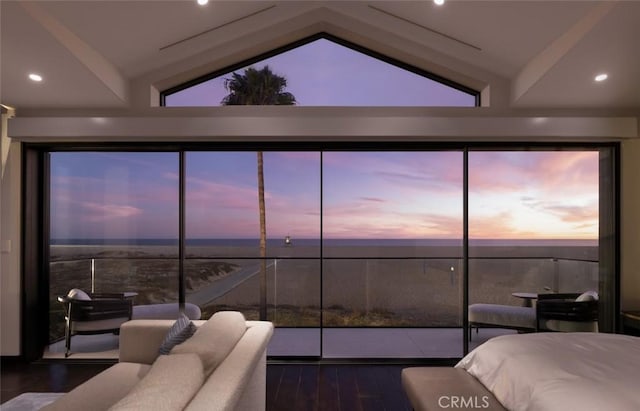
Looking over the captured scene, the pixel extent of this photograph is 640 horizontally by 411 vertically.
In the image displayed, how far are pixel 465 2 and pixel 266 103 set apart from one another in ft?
6.65

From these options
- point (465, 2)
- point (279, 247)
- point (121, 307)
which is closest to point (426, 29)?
point (465, 2)

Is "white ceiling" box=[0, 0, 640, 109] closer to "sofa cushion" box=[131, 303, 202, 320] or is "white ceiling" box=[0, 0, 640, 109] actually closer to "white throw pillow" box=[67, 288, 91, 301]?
"white throw pillow" box=[67, 288, 91, 301]

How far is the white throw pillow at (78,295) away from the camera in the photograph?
4.00 metres

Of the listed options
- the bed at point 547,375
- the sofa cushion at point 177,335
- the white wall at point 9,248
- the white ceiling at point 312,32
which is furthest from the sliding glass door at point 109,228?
the bed at point 547,375

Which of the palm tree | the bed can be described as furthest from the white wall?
the bed

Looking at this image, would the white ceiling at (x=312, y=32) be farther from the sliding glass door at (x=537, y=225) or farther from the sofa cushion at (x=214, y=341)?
the sofa cushion at (x=214, y=341)

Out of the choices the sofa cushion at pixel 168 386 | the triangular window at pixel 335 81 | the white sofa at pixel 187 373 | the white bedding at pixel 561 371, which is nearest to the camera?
the sofa cushion at pixel 168 386

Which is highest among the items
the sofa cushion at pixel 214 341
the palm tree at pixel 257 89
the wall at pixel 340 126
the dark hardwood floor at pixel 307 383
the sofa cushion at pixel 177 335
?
the palm tree at pixel 257 89

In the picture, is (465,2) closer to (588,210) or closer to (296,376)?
(588,210)

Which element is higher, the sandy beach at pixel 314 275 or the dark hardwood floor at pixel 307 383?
the sandy beach at pixel 314 275

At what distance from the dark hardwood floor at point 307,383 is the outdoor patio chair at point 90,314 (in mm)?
339

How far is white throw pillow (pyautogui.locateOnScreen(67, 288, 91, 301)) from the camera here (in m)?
4.00

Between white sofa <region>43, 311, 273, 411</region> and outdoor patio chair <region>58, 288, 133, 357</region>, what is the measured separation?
1.45 m

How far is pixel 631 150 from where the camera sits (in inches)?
152
